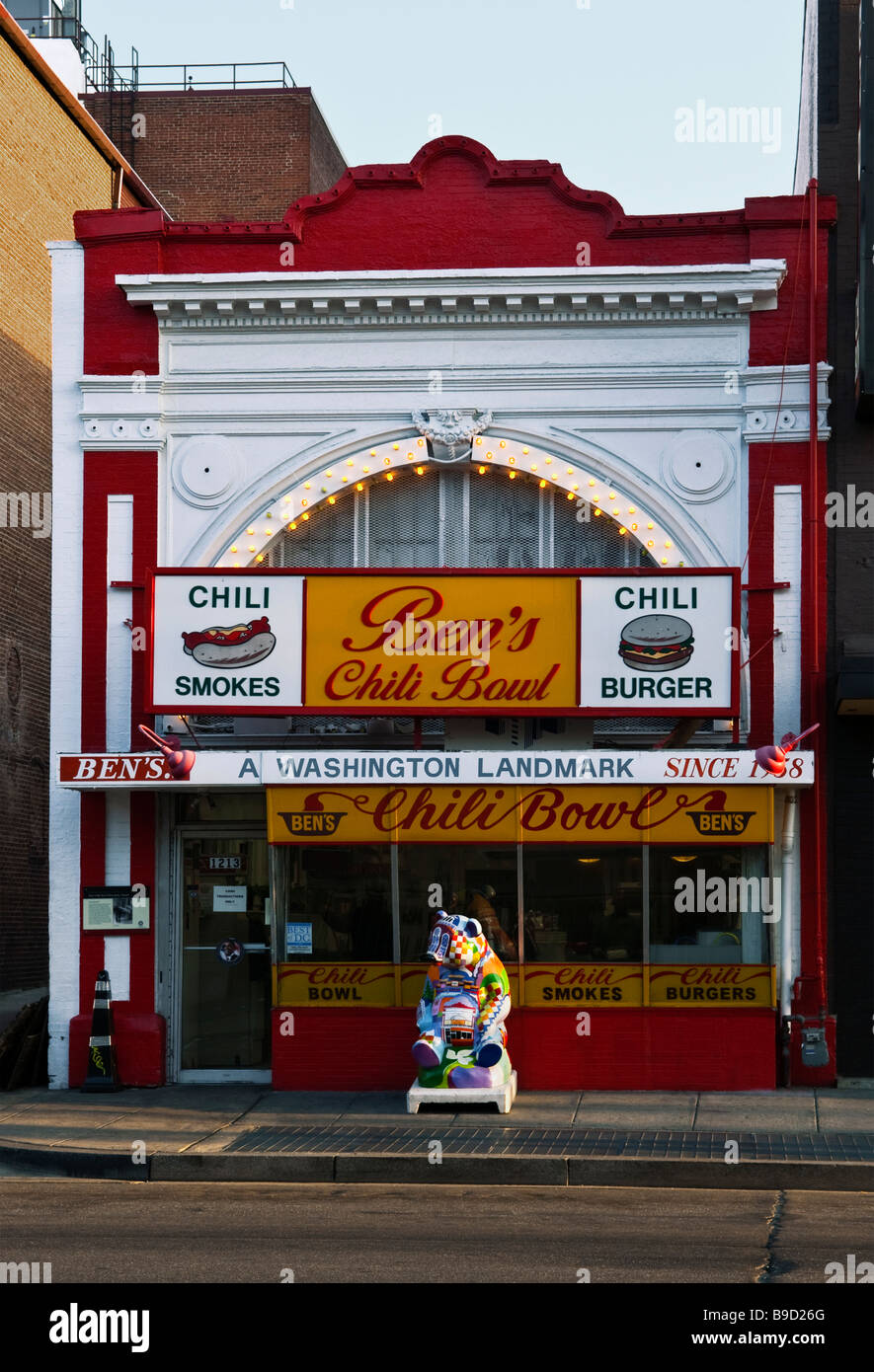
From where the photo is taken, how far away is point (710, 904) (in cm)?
1538

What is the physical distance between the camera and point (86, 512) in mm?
16656

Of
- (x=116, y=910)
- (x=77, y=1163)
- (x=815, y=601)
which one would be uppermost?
(x=815, y=601)

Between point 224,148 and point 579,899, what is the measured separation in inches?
912

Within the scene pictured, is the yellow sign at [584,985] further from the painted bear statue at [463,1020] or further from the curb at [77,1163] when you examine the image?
the curb at [77,1163]

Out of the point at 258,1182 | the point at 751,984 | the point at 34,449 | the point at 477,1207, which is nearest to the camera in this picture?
Answer: the point at 477,1207

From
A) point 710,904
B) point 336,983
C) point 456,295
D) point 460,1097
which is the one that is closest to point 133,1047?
point 336,983

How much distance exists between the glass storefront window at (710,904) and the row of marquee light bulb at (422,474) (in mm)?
2860

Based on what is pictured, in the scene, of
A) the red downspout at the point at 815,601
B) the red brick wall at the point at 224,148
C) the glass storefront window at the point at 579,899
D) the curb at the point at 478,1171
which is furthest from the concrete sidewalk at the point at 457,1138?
the red brick wall at the point at 224,148

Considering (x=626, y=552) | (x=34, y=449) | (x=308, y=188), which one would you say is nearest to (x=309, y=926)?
(x=626, y=552)

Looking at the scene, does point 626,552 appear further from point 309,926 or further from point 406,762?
point 309,926

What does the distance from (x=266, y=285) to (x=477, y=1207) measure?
930 cm

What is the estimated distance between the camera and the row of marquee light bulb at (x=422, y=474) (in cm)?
1631

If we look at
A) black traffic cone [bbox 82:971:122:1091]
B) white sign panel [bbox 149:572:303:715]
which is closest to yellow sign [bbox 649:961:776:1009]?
white sign panel [bbox 149:572:303:715]

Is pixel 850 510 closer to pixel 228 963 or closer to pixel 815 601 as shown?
pixel 815 601
